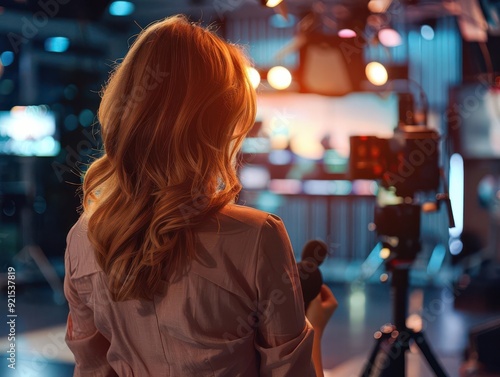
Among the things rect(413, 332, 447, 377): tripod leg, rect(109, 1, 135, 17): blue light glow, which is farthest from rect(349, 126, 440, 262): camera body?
rect(109, 1, 135, 17): blue light glow

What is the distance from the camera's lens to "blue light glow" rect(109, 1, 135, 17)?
20.0 ft

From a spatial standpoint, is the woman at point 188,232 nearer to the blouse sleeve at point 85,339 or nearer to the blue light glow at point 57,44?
the blouse sleeve at point 85,339

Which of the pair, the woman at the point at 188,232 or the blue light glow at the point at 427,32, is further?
the blue light glow at the point at 427,32

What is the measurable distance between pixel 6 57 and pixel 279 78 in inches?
64.8

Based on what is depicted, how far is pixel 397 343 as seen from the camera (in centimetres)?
249

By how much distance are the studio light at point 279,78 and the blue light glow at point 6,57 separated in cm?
151

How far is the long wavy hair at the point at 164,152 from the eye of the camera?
38.4 inches

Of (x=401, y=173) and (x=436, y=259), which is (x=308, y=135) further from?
(x=401, y=173)

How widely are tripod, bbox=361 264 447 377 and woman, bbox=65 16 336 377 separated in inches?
61.9

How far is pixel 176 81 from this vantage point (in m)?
0.98

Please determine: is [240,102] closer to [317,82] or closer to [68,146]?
[317,82]

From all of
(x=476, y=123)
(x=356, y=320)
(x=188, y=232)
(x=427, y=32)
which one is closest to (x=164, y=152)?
→ (x=188, y=232)

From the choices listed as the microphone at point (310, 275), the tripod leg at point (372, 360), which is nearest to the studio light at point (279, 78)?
the tripod leg at point (372, 360)

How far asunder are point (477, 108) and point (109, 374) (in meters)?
5.49
